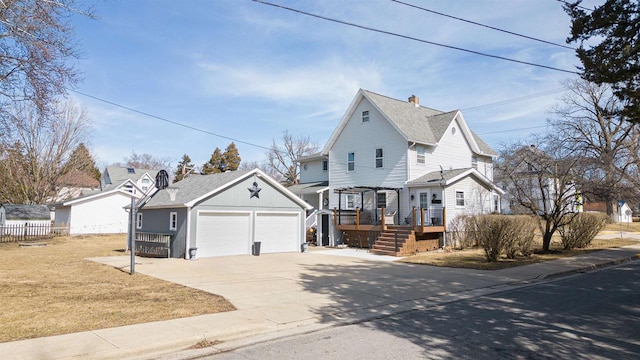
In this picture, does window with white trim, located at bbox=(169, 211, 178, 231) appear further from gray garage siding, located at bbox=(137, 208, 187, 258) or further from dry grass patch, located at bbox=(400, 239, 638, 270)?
dry grass patch, located at bbox=(400, 239, 638, 270)

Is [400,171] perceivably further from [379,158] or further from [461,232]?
[461,232]

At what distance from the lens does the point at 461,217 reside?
77.8 feet

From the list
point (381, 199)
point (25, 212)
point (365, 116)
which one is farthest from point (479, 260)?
point (25, 212)

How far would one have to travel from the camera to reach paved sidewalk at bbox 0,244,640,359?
6223 mm

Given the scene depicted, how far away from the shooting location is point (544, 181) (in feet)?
64.7

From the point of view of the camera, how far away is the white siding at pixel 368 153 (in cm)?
2585

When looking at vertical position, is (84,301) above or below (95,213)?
below

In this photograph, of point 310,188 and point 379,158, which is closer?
point 379,158

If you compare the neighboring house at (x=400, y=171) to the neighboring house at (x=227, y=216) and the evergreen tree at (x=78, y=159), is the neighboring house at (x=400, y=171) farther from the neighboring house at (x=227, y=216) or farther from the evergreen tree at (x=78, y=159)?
the evergreen tree at (x=78, y=159)

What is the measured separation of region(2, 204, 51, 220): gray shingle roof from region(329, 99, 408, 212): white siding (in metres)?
26.6

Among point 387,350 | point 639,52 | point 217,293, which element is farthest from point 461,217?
point 387,350

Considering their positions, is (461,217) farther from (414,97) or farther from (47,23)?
(47,23)

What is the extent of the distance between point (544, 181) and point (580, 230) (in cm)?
431

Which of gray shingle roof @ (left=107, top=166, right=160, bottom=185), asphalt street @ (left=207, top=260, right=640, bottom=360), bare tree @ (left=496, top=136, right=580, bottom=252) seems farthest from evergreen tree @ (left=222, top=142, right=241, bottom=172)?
asphalt street @ (left=207, top=260, right=640, bottom=360)
